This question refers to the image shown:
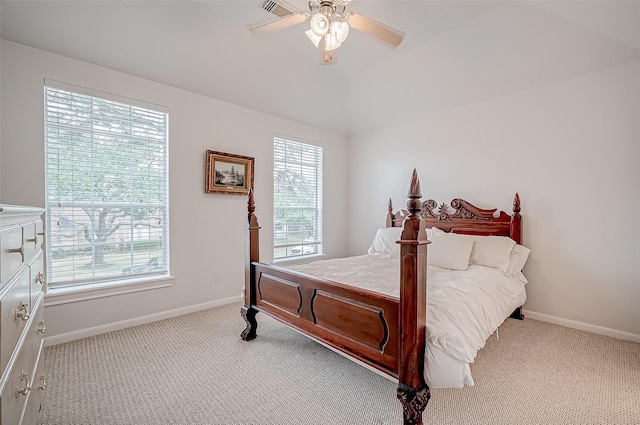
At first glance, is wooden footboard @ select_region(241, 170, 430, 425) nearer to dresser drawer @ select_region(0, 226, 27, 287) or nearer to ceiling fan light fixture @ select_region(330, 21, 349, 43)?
ceiling fan light fixture @ select_region(330, 21, 349, 43)

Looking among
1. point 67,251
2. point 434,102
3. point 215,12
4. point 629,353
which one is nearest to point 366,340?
point 629,353

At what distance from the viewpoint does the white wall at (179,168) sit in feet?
7.98

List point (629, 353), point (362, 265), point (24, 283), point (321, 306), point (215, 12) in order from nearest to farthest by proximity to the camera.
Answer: point (24, 283)
point (321, 306)
point (629, 353)
point (215, 12)
point (362, 265)

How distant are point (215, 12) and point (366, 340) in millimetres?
2981

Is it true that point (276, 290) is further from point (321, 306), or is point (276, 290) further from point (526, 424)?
point (526, 424)

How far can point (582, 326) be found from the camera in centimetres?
300

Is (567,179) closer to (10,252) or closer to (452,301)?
(452,301)

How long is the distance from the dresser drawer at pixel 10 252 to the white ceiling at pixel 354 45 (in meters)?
1.94

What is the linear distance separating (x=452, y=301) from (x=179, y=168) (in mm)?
2998

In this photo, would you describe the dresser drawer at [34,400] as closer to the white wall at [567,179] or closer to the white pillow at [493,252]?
the white pillow at [493,252]

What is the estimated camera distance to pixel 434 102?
389cm

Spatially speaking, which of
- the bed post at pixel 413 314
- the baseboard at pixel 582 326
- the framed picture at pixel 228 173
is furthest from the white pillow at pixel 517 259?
the framed picture at pixel 228 173

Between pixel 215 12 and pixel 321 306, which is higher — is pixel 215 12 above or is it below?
above

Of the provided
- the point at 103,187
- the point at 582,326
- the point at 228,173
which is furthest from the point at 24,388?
the point at 582,326
